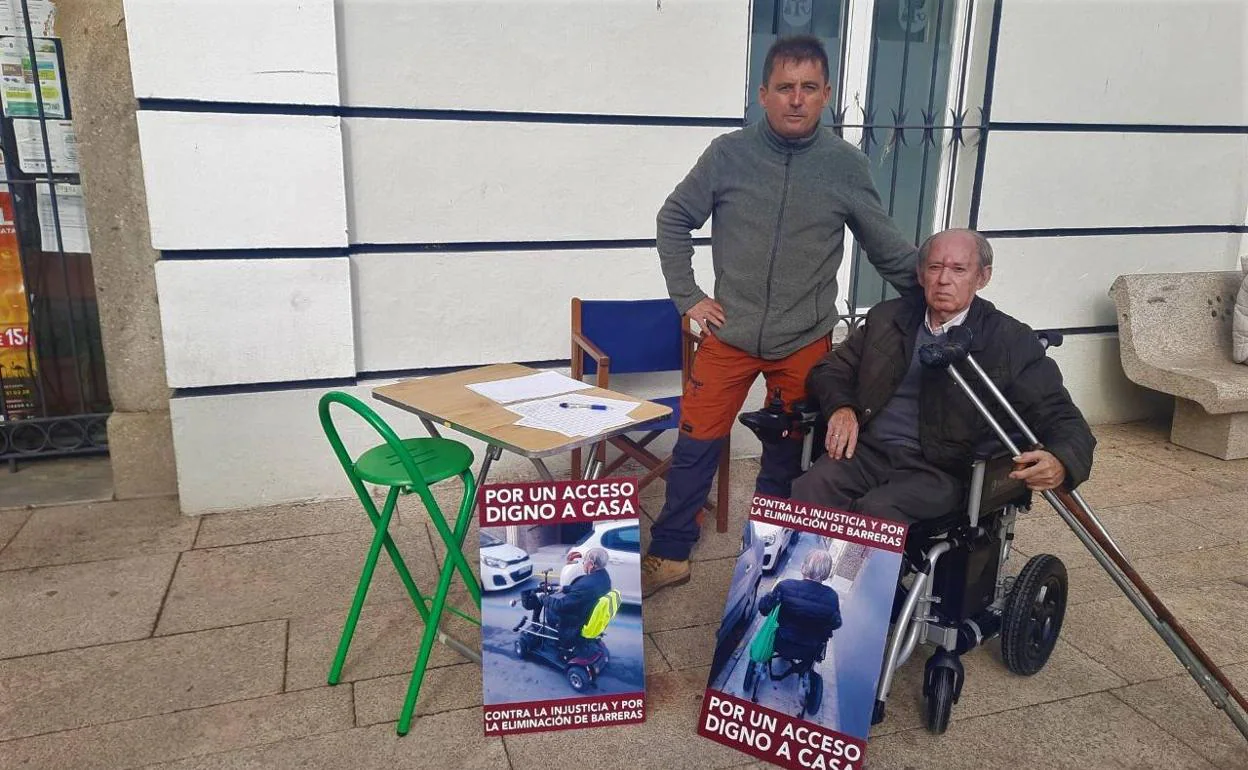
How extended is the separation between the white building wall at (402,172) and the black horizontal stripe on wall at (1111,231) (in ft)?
1.37

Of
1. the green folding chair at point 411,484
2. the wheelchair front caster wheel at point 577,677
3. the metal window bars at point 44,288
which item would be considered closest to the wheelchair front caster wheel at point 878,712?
the wheelchair front caster wheel at point 577,677

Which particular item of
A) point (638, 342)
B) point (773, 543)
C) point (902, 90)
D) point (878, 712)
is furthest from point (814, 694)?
point (902, 90)

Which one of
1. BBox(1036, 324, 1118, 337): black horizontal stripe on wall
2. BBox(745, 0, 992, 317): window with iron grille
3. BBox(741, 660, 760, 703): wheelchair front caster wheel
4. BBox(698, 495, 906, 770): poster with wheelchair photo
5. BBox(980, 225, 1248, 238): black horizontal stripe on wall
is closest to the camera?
BBox(698, 495, 906, 770): poster with wheelchair photo

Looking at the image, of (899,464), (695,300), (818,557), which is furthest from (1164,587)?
(695,300)

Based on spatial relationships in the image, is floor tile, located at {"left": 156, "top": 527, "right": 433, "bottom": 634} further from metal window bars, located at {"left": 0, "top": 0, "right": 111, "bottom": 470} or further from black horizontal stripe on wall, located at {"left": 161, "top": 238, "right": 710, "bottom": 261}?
metal window bars, located at {"left": 0, "top": 0, "right": 111, "bottom": 470}

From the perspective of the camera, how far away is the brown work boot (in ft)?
10.5

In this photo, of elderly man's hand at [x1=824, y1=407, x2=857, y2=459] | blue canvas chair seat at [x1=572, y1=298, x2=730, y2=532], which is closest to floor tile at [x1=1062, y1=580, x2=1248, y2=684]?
elderly man's hand at [x1=824, y1=407, x2=857, y2=459]

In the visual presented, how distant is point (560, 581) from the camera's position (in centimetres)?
242

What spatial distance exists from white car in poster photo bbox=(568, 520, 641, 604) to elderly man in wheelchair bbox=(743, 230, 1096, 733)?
0.54 meters

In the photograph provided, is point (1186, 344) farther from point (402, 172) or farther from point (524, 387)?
point (402, 172)

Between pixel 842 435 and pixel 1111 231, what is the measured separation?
352 cm

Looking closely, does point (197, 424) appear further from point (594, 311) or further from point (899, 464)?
point (899, 464)

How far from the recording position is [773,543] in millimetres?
2404

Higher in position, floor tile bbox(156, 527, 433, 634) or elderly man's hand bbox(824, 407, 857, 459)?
elderly man's hand bbox(824, 407, 857, 459)
